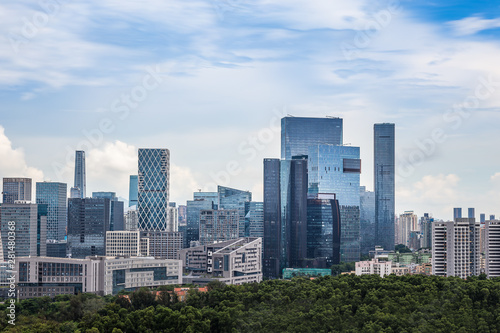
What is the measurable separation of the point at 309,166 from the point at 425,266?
23167 mm

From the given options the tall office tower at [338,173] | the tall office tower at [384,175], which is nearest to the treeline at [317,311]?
the tall office tower at [338,173]

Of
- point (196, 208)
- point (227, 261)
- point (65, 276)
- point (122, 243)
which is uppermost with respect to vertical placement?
point (196, 208)

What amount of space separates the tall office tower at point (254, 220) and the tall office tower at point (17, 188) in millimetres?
26671

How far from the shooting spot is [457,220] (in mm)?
51656

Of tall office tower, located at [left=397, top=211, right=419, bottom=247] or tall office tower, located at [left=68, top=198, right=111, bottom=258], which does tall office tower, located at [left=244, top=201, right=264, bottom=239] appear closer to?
tall office tower, located at [left=68, top=198, right=111, bottom=258]

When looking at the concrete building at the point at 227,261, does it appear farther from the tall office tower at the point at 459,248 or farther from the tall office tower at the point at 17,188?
the tall office tower at the point at 17,188

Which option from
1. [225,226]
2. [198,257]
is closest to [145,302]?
[198,257]

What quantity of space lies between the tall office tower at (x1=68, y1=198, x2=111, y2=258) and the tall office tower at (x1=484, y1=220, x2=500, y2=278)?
146 feet

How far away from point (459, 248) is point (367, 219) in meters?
56.3

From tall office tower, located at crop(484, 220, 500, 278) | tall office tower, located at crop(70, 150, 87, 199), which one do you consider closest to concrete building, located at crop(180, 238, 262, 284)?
tall office tower, located at crop(484, 220, 500, 278)

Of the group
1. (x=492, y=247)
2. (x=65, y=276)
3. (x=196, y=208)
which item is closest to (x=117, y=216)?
(x=196, y=208)

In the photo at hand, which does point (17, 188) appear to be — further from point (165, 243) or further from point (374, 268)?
point (374, 268)

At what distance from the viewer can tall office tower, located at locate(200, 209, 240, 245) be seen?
8125 centimetres

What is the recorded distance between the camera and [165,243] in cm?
8556
